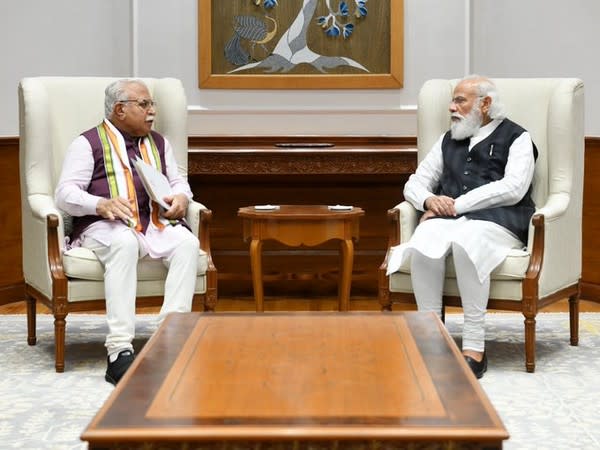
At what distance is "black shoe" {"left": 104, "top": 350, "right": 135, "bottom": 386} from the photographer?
4.53 meters

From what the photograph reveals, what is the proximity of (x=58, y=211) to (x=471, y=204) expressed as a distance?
1.86 metres

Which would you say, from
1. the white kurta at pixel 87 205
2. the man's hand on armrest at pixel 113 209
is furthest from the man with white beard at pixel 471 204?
the man's hand on armrest at pixel 113 209

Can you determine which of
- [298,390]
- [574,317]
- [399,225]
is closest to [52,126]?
[399,225]

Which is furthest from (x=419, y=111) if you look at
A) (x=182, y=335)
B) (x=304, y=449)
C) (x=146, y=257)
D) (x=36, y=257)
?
(x=304, y=449)

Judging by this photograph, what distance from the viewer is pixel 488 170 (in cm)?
508

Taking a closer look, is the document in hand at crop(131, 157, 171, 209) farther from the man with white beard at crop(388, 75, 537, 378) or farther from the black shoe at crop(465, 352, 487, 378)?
the black shoe at crop(465, 352, 487, 378)

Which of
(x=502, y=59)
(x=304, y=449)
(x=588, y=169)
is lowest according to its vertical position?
(x=304, y=449)

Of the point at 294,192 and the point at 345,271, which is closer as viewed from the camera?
the point at 345,271

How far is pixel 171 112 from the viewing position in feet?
18.0

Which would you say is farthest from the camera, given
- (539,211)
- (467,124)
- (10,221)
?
(10,221)

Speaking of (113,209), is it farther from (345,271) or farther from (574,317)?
(574,317)

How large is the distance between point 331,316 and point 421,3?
12.7 ft

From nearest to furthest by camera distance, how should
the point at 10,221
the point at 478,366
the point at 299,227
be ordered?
the point at 478,366 < the point at 299,227 < the point at 10,221

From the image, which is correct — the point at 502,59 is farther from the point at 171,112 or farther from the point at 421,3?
the point at 171,112
